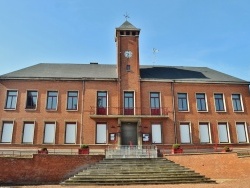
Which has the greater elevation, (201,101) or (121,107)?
(201,101)

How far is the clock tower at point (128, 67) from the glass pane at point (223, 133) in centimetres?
822

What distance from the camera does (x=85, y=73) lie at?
27.7 m

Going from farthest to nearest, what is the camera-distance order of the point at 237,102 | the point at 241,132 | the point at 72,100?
1. the point at 237,102
2. the point at 241,132
3. the point at 72,100

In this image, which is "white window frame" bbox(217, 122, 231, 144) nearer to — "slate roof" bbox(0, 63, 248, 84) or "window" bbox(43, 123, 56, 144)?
"slate roof" bbox(0, 63, 248, 84)

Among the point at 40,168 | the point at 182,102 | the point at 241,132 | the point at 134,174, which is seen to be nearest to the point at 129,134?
the point at 182,102

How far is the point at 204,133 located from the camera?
2569 cm

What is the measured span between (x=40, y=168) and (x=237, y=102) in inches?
791

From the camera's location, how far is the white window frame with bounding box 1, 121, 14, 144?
931 inches

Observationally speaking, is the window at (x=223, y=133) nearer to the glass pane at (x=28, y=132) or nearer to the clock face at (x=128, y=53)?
the clock face at (x=128, y=53)

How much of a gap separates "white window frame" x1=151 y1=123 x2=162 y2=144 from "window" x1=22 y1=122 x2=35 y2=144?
440 inches

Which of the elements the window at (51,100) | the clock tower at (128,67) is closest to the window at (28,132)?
the window at (51,100)

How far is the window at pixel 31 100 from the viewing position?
82.4 ft

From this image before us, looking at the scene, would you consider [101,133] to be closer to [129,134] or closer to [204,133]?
[129,134]

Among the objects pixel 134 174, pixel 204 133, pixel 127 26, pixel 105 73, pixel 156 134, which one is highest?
pixel 127 26
